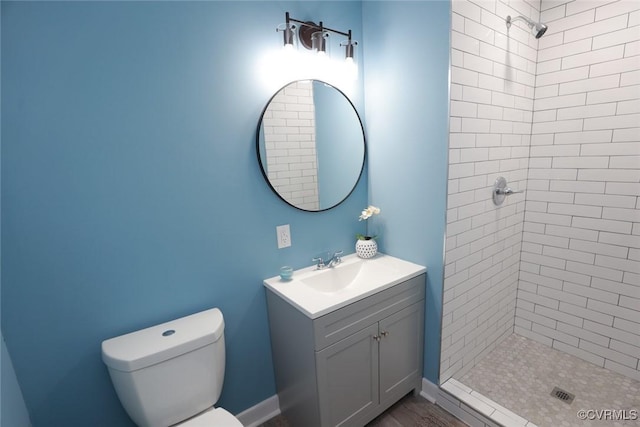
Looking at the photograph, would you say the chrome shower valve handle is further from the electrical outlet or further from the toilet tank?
the toilet tank

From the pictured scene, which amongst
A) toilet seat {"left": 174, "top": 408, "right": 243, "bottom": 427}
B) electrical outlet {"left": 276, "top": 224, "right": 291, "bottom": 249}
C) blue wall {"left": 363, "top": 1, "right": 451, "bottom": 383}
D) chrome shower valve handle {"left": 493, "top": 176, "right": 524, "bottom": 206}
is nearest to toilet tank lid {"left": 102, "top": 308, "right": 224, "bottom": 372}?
toilet seat {"left": 174, "top": 408, "right": 243, "bottom": 427}

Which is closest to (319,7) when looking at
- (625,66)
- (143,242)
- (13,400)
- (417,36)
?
(417,36)

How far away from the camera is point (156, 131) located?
1.28 metres

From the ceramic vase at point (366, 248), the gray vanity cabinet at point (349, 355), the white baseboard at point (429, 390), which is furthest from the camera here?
the ceramic vase at point (366, 248)

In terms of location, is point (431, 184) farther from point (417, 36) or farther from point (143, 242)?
point (143, 242)

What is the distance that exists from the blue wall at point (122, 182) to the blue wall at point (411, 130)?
48 cm

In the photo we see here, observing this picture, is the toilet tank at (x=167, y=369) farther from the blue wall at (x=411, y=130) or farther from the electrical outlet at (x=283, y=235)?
the blue wall at (x=411, y=130)

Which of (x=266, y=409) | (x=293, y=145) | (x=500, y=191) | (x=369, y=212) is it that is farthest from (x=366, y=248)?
(x=266, y=409)

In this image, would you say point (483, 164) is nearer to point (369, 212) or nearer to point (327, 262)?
point (369, 212)

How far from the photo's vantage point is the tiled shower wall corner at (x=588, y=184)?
66.2 inches

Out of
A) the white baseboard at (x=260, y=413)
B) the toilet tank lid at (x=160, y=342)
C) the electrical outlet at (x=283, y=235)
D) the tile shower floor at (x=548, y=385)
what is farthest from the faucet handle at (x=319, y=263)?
the tile shower floor at (x=548, y=385)

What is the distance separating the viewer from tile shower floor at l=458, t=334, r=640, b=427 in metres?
1.59

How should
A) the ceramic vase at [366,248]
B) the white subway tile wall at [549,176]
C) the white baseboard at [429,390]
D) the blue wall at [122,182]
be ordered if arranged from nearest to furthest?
the blue wall at [122,182]
the white subway tile wall at [549,176]
the white baseboard at [429,390]
the ceramic vase at [366,248]

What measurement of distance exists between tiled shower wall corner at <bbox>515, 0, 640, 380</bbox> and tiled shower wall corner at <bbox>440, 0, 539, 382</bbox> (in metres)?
0.12
